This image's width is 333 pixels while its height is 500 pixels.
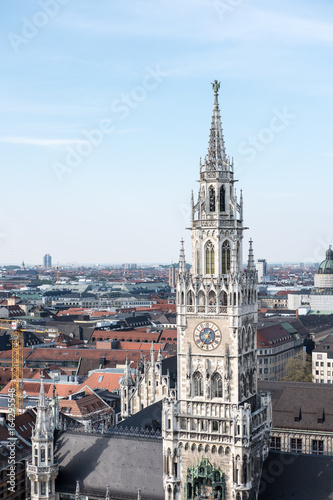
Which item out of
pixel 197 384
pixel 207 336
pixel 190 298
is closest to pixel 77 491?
pixel 197 384

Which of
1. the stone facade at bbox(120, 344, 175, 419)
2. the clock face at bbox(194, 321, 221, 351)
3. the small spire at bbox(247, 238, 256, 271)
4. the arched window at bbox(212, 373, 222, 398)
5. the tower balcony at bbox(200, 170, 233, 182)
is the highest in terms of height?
the tower balcony at bbox(200, 170, 233, 182)

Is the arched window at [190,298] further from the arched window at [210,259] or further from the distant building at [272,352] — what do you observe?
the distant building at [272,352]

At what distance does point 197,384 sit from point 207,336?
408 cm

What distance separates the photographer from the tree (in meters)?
157

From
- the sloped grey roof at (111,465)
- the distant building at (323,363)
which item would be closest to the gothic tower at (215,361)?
the sloped grey roof at (111,465)

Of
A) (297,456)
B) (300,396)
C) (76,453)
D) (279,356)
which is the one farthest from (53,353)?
(297,456)

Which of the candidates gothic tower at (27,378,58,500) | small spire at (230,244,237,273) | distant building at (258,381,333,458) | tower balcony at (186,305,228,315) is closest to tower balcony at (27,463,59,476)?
gothic tower at (27,378,58,500)

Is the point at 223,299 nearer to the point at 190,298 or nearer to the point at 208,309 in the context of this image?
the point at 208,309

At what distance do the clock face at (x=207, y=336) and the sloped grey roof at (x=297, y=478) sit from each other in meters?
11.7

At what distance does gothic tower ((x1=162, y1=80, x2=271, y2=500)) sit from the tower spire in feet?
0.27

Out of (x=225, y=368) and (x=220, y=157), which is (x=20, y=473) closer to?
(x=225, y=368)

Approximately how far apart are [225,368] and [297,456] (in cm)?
1051

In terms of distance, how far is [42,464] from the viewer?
6912 centimetres

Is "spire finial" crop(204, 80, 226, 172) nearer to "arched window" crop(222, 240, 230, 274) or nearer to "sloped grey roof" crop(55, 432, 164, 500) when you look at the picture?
"arched window" crop(222, 240, 230, 274)
